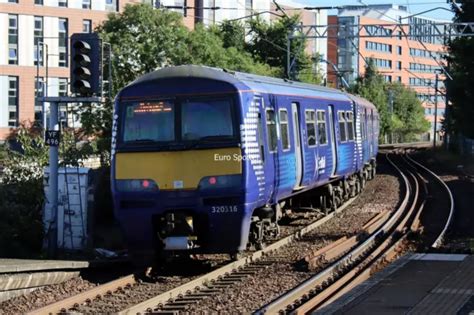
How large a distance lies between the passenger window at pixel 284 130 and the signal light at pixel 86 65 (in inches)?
128

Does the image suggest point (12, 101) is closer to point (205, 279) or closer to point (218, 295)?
point (205, 279)

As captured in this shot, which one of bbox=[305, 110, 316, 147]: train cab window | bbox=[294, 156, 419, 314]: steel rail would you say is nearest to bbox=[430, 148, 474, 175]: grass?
bbox=[305, 110, 316, 147]: train cab window

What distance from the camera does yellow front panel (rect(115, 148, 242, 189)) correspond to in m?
11.0

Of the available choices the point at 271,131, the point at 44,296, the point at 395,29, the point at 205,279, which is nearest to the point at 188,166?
the point at 205,279

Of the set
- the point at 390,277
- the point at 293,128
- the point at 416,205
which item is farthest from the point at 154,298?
the point at 416,205

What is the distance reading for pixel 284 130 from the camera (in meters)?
13.5

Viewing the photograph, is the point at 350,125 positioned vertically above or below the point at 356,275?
above

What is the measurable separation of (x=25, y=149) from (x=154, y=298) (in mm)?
8743

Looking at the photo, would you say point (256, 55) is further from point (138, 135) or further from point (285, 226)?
point (138, 135)

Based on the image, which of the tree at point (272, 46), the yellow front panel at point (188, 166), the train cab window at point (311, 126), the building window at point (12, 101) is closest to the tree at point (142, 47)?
the train cab window at point (311, 126)

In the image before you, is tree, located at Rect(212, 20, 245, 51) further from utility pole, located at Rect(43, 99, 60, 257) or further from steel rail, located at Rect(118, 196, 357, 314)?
utility pole, located at Rect(43, 99, 60, 257)

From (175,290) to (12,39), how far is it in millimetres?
51391

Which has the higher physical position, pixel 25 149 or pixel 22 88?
pixel 22 88

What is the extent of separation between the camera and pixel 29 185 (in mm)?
14711
